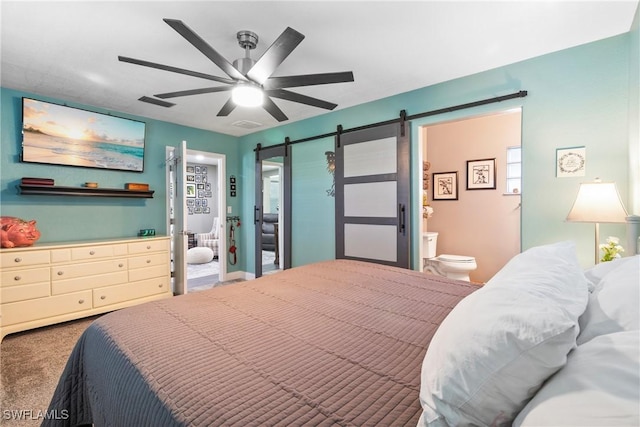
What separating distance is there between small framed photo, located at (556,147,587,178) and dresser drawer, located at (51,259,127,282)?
4672mm

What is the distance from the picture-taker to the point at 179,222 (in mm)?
4133

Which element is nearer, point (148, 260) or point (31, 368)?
point (31, 368)

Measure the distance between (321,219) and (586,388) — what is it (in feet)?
12.7

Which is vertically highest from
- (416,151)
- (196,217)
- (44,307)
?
(416,151)

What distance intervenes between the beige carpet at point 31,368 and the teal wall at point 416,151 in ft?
3.78

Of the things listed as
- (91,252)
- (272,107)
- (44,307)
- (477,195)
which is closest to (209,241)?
(91,252)

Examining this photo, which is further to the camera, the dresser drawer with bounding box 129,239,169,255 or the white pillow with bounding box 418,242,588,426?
the dresser drawer with bounding box 129,239,169,255

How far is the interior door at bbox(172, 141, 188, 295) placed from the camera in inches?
156

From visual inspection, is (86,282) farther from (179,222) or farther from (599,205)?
(599,205)

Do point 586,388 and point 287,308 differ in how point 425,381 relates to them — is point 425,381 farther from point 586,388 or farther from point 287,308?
point 287,308

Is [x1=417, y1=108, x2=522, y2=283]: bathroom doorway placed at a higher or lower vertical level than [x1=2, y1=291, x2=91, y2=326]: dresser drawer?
higher

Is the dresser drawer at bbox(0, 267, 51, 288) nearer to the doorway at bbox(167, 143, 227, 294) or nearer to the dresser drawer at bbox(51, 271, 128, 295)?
the dresser drawer at bbox(51, 271, 128, 295)

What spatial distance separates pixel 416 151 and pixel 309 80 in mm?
1778

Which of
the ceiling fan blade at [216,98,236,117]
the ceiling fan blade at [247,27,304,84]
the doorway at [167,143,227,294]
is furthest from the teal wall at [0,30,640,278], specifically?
the ceiling fan blade at [247,27,304,84]
